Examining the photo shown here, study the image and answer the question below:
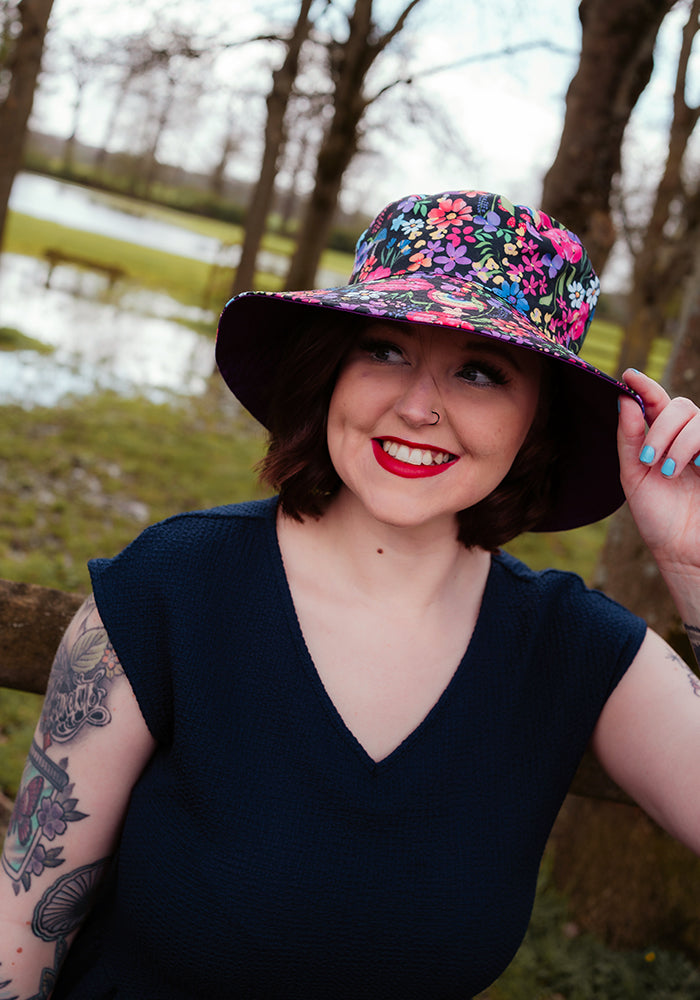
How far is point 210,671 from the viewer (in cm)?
153

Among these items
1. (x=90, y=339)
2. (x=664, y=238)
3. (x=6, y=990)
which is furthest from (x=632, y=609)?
(x=90, y=339)

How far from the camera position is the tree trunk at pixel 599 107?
11.6 feet

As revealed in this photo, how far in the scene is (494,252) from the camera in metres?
1.54

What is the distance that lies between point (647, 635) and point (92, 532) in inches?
167

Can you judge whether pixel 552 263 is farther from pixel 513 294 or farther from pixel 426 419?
pixel 426 419

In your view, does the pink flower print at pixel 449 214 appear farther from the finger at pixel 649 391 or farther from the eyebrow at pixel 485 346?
the finger at pixel 649 391

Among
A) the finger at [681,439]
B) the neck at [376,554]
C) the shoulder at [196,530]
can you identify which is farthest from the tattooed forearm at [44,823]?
the finger at [681,439]

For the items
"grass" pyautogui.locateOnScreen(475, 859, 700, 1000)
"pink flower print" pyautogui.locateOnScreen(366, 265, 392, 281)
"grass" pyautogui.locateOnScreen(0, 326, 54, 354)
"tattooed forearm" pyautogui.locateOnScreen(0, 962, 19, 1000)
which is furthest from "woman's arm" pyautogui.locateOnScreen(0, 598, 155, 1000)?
"grass" pyautogui.locateOnScreen(0, 326, 54, 354)

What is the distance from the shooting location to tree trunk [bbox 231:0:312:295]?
11.1 metres

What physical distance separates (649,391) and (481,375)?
0.32 meters

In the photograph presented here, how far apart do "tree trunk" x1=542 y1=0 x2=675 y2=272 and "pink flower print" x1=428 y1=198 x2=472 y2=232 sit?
7.41 feet

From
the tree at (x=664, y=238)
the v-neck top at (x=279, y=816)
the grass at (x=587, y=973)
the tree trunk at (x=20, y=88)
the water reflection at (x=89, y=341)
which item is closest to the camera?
the v-neck top at (x=279, y=816)

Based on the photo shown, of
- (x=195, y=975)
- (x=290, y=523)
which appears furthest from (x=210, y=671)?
(x=195, y=975)

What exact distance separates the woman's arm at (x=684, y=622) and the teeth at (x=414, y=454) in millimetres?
360
